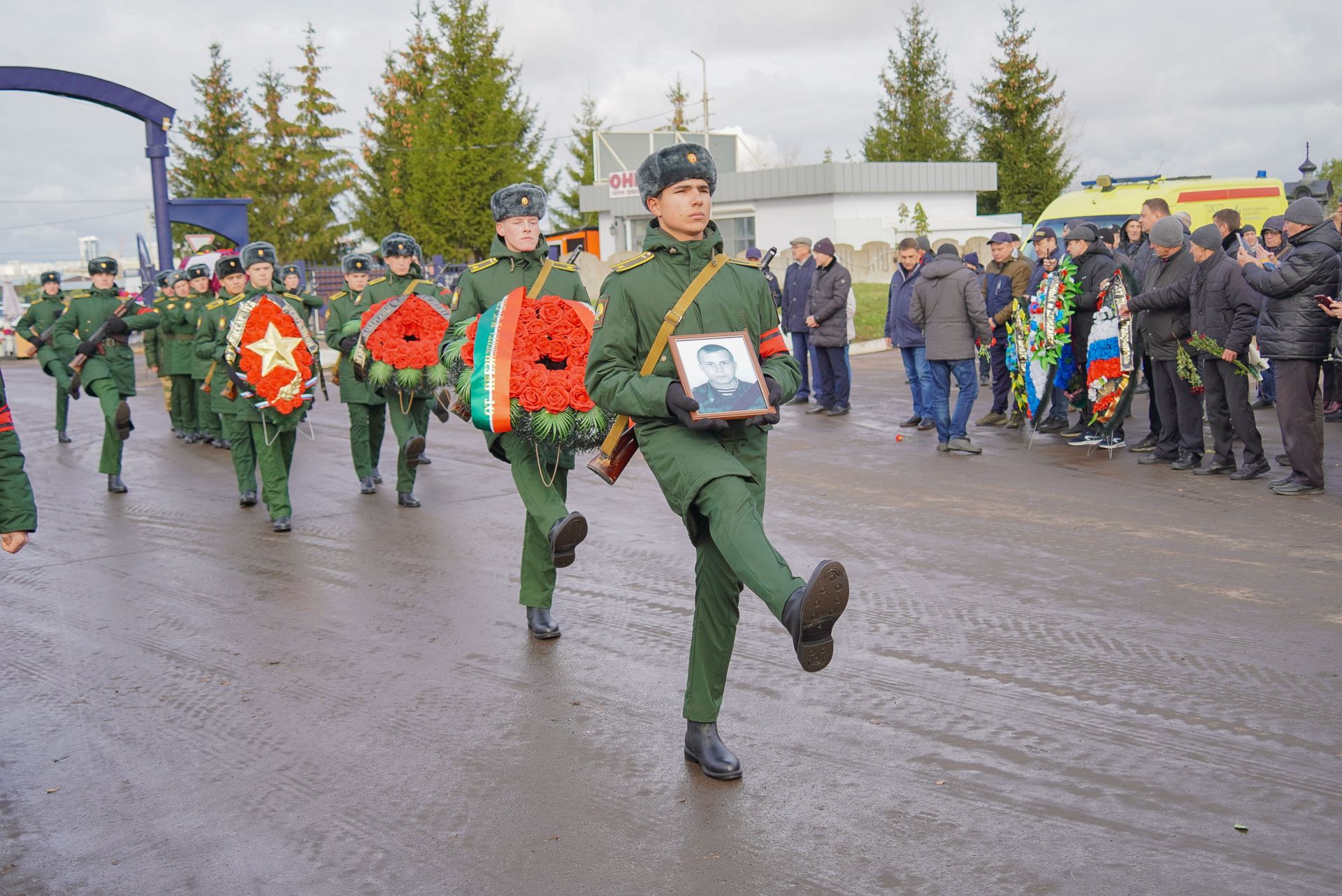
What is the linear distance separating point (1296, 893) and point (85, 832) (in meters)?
4.00

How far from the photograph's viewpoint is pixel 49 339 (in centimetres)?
1420

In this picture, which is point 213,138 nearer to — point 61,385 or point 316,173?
point 316,173

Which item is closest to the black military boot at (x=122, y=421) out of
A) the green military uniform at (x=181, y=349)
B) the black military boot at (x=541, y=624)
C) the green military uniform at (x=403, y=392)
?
the green military uniform at (x=403, y=392)

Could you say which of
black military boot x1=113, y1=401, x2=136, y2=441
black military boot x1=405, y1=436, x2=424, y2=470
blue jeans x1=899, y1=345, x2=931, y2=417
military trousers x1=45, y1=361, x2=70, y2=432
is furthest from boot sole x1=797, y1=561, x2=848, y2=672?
military trousers x1=45, y1=361, x2=70, y2=432

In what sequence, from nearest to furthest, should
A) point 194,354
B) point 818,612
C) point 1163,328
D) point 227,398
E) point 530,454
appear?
1. point 818,612
2. point 530,454
3. point 227,398
4. point 1163,328
5. point 194,354

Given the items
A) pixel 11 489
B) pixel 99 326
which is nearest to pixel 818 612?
pixel 11 489

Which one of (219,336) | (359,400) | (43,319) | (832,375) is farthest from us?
(43,319)

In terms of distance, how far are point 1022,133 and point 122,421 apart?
1680 inches

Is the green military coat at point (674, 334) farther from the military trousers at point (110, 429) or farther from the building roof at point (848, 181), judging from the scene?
the building roof at point (848, 181)

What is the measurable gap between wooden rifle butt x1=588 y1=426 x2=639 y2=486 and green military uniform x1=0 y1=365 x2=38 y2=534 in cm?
236

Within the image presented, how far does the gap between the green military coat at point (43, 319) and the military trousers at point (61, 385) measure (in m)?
0.06

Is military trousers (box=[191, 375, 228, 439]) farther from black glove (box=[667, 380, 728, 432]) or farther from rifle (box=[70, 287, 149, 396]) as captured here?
black glove (box=[667, 380, 728, 432])

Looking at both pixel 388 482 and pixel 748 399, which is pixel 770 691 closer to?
pixel 748 399

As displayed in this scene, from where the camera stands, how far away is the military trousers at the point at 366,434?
36.3 ft
